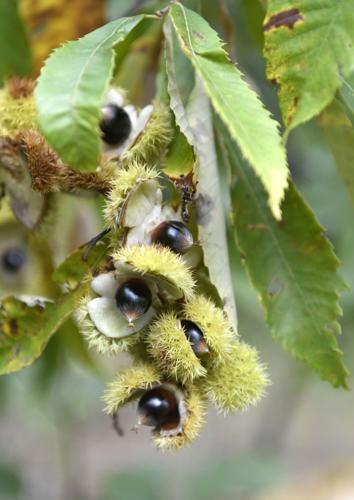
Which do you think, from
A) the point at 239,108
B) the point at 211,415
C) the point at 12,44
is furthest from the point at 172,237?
the point at 211,415

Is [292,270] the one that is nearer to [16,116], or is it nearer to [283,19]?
[283,19]

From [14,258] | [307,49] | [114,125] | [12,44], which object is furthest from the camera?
[12,44]

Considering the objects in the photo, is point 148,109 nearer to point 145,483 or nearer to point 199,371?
point 199,371

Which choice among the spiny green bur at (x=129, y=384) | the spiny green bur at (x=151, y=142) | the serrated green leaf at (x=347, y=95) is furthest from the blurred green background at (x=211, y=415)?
the serrated green leaf at (x=347, y=95)

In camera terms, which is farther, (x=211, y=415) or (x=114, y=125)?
(x=211, y=415)

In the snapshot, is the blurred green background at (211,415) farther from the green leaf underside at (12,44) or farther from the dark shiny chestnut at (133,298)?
the green leaf underside at (12,44)

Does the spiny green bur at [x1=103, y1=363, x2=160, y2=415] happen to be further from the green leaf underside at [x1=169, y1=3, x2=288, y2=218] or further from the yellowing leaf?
the yellowing leaf
